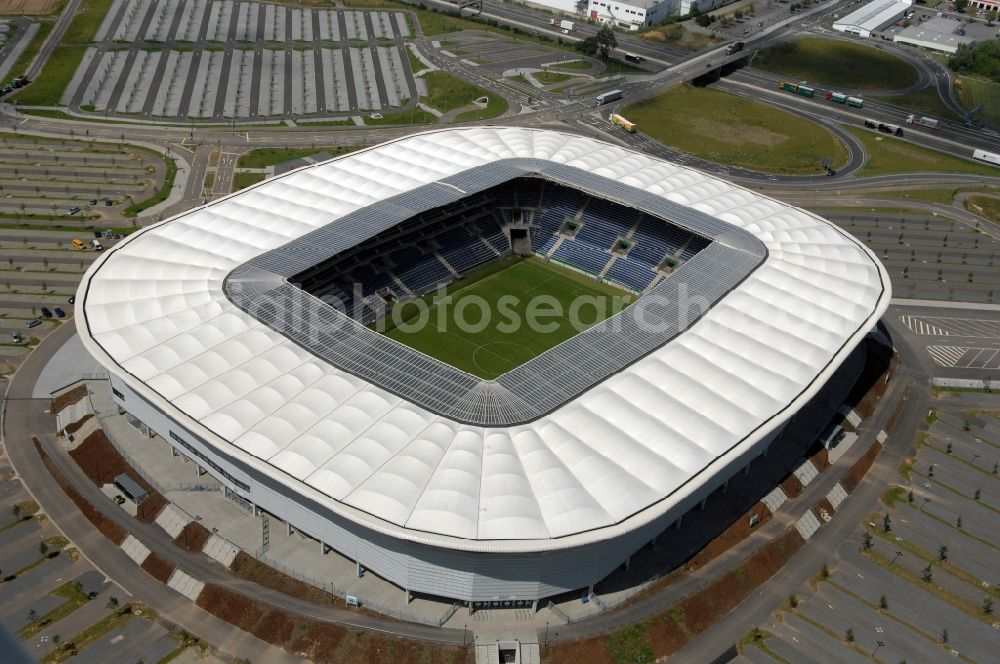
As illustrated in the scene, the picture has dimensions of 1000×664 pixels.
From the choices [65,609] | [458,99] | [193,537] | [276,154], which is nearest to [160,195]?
[276,154]

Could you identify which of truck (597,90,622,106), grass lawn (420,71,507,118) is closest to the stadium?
grass lawn (420,71,507,118)

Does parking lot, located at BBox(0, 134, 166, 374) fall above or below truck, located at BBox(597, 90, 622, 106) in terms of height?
below

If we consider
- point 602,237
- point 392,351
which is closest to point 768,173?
point 602,237

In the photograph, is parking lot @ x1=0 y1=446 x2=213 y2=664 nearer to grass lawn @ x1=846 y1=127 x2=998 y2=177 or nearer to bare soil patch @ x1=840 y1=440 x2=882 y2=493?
bare soil patch @ x1=840 y1=440 x2=882 y2=493

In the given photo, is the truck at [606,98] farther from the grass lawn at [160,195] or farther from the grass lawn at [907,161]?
the grass lawn at [160,195]

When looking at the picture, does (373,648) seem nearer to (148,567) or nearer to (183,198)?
(148,567)

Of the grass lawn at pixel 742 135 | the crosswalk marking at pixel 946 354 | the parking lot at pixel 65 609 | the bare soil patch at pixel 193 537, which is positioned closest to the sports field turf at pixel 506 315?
the bare soil patch at pixel 193 537
